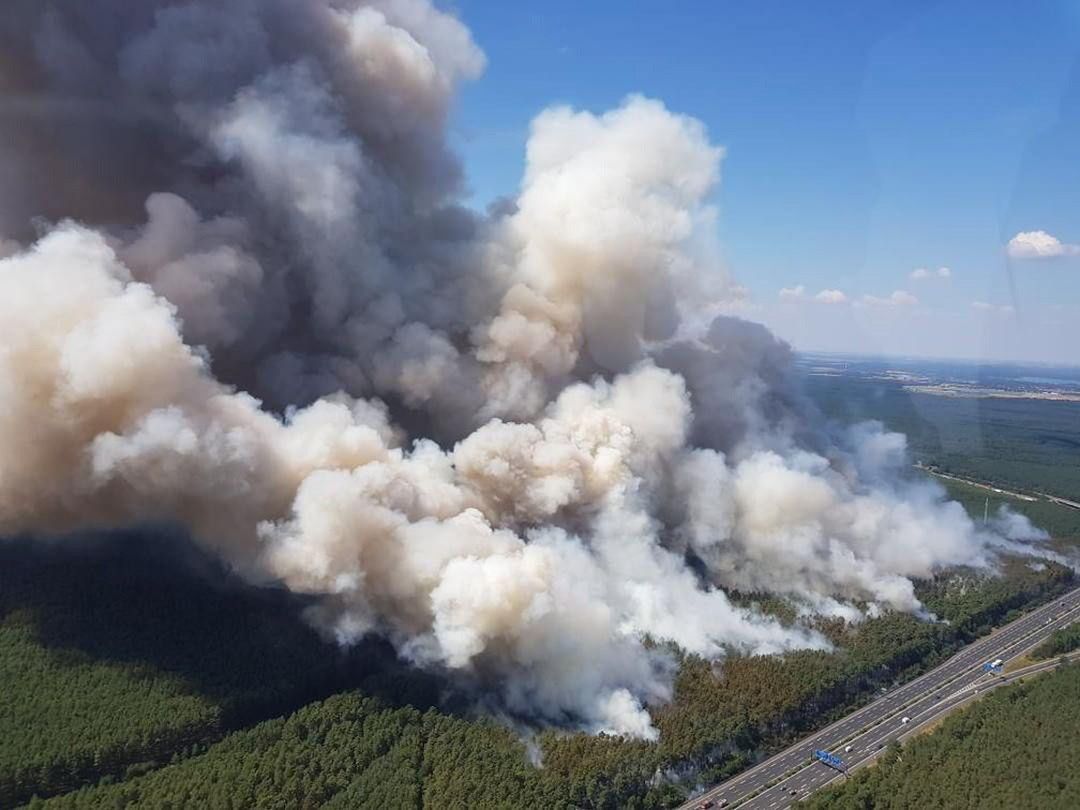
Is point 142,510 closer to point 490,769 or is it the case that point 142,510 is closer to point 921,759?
point 490,769

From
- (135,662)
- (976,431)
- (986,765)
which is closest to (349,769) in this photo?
(135,662)

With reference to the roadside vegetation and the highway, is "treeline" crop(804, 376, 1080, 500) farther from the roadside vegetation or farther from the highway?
the roadside vegetation

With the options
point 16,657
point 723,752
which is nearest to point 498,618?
point 723,752

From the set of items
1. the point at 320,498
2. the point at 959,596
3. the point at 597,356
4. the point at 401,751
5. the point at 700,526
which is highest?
the point at 597,356

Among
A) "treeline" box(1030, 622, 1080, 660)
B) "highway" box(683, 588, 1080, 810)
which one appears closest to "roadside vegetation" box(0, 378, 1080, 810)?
"highway" box(683, 588, 1080, 810)

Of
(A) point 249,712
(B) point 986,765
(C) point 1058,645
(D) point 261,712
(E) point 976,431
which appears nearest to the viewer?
(B) point 986,765

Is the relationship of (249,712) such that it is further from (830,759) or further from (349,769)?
(830,759)
